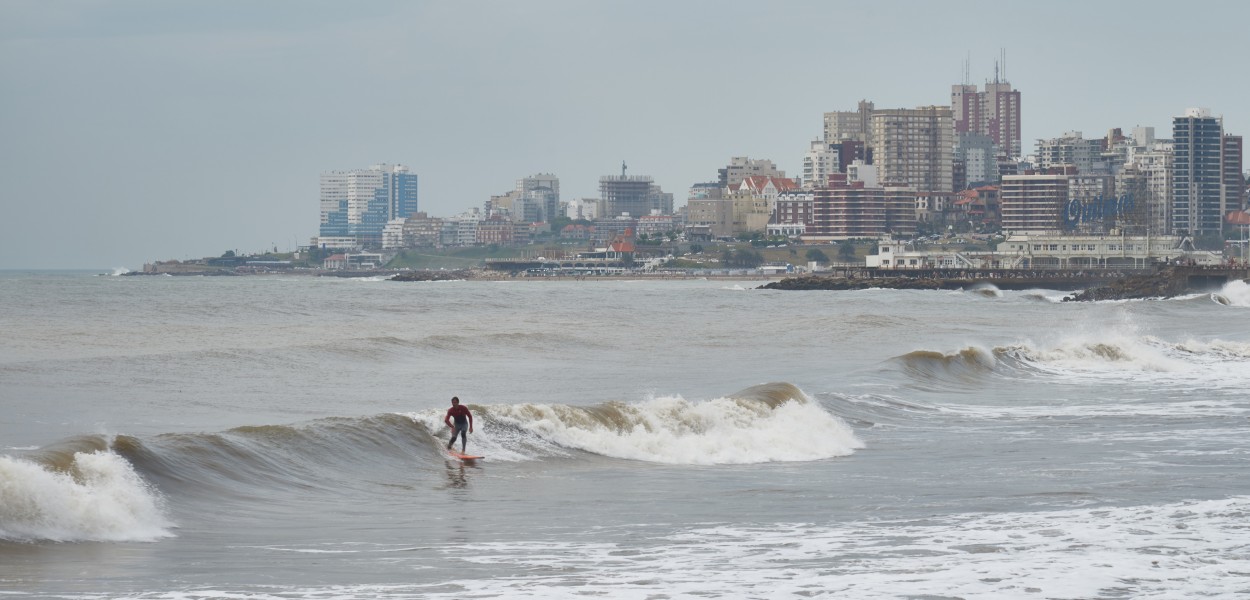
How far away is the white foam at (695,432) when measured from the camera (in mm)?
21047

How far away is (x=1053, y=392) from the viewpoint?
101 feet

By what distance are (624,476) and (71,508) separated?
23.2 ft

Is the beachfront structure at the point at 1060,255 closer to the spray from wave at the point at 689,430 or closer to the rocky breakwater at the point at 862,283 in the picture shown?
the rocky breakwater at the point at 862,283

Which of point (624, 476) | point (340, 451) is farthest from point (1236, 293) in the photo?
point (340, 451)

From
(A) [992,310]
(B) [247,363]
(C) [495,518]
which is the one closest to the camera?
(C) [495,518]

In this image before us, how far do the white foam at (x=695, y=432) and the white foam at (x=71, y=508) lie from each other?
7.59 metres

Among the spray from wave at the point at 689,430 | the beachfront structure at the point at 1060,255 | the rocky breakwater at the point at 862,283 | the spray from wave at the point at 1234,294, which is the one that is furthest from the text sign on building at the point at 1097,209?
the spray from wave at the point at 689,430

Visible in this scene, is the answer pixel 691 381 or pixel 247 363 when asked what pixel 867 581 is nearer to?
pixel 691 381

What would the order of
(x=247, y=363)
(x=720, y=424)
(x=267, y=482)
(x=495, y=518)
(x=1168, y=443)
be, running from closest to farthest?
(x=495, y=518) → (x=267, y=482) → (x=1168, y=443) → (x=720, y=424) → (x=247, y=363)

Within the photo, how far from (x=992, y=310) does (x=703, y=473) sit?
212 ft

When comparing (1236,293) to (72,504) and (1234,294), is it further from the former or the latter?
(72,504)

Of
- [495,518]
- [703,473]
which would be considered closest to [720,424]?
[703,473]

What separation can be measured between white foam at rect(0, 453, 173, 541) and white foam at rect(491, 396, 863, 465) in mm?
7590

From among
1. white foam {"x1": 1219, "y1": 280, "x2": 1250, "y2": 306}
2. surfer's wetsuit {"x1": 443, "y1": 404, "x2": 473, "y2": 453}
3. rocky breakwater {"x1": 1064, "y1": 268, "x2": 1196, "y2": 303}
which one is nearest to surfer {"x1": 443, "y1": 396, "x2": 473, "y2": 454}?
surfer's wetsuit {"x1": 443, "y1": 404, "x2": 473, "y2": 453}
